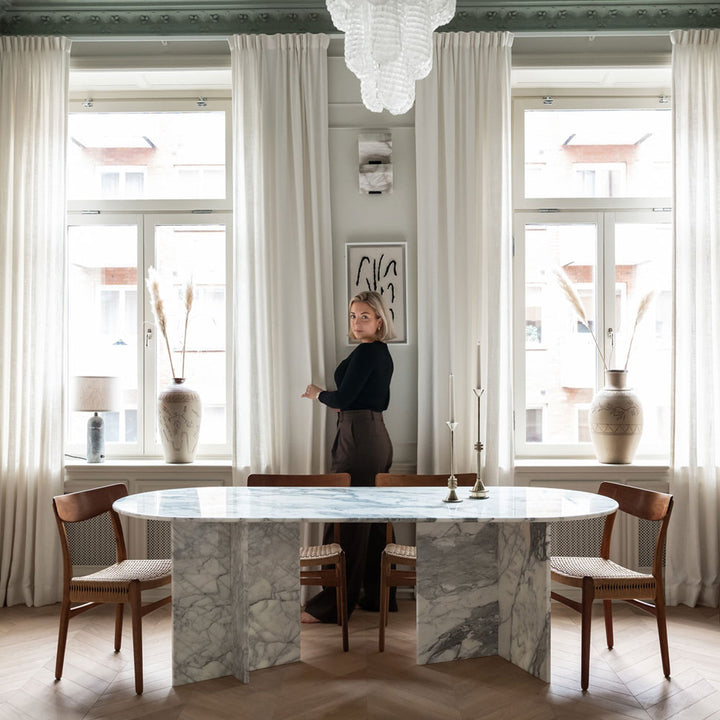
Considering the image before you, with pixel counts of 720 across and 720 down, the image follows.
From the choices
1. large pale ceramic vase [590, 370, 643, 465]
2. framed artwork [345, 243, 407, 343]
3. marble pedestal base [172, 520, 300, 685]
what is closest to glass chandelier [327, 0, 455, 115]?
framed artwork [345, 243, 407, 343]

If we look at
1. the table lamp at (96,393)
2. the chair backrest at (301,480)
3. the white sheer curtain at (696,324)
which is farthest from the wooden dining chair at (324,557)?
the white sheer curtain at (696,324)

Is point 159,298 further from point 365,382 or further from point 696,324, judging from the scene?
point 696,324

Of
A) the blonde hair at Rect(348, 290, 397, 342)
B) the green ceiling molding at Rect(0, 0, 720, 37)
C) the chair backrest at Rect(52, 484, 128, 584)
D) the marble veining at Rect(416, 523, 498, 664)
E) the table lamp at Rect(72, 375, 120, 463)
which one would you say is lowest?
the marble veining at Rect(416, 523, 498, 664)

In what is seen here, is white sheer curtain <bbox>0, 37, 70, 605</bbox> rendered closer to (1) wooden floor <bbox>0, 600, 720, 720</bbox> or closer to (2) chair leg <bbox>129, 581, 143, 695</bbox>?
(1) wooden floor <bbox>0, 600, 720, 720</bbox>

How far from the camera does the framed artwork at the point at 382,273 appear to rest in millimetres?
4195

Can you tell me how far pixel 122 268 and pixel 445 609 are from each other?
2864 millimetres

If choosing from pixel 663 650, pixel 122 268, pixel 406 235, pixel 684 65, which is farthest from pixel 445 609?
pixel 684 65

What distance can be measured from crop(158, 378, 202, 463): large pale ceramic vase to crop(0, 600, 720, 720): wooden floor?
979 millimetres

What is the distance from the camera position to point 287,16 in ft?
13.7

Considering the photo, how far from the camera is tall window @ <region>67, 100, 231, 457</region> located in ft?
14.6

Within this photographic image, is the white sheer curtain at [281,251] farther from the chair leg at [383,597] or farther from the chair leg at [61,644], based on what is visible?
the chair leg at [61,644]

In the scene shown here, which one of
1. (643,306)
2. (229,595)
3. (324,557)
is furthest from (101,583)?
(643,306)

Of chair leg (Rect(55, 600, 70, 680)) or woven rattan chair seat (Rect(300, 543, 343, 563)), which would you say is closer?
chair leg (Rect(55, 600, 70, 680))

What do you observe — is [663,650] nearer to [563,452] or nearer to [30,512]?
[563,452]
